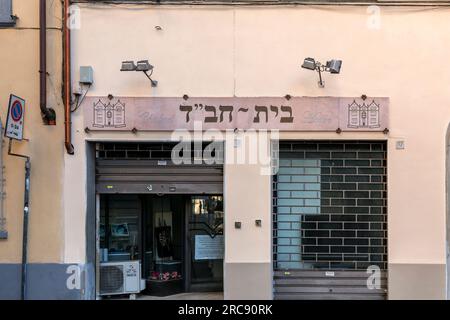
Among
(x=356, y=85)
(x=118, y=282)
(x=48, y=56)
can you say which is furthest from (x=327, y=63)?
(x=118, y=282)

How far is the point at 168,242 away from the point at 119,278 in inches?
42.3

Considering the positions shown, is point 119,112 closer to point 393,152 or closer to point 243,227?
point 243,227

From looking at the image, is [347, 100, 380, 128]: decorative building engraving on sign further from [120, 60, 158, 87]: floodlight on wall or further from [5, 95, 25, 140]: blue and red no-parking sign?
[5, 95, 25, 140]: blue and red no-parking sign

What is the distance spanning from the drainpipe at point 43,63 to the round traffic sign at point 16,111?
0.30 m

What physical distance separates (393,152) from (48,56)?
5.58 meters

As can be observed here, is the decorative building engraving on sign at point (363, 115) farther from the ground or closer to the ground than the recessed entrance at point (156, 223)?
farther from the ground

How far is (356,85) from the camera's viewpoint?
23.7 feet

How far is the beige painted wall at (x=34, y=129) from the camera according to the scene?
23.5ft

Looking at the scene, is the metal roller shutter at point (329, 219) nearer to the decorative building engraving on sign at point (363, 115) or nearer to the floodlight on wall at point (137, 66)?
the decorative building engraving on sign at point (363, 115)

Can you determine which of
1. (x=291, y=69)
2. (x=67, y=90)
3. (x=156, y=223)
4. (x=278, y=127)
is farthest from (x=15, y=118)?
(x=291, y=69)

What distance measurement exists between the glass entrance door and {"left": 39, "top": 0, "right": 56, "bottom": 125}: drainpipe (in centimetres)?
274

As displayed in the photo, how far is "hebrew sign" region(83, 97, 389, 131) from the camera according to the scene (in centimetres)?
720

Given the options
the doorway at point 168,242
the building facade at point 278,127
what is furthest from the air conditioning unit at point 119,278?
the building facade at point 278,127

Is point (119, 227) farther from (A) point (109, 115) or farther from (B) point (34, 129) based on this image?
(B) point (34, 129)
